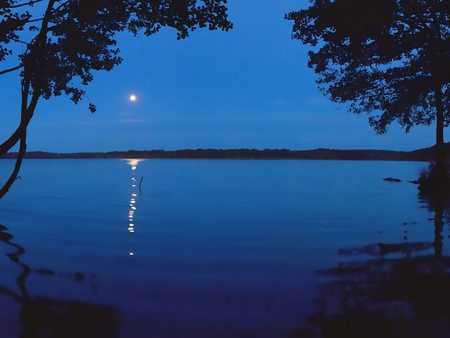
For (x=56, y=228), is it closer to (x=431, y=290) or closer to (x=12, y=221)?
(x=12, y=221)

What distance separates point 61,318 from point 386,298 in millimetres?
6845

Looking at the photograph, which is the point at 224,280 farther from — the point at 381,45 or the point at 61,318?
the point at 381,45

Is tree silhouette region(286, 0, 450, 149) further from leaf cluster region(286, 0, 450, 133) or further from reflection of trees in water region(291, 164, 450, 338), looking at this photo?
reflection of trees in water region(291, 164, 450, 338)

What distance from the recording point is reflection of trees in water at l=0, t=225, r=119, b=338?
29.9 feet

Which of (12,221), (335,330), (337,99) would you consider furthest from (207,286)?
(337,99)

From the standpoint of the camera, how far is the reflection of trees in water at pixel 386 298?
364 inches

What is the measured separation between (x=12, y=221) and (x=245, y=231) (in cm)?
1405

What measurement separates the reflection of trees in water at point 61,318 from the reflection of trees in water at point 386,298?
357cm

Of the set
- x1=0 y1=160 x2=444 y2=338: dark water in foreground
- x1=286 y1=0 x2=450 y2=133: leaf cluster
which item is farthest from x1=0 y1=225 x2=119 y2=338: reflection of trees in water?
x1=286 y1=0 x2=450 y2=133: leaf cluster

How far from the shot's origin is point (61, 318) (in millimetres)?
10008

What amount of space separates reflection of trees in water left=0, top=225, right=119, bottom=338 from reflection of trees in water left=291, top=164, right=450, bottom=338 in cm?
357

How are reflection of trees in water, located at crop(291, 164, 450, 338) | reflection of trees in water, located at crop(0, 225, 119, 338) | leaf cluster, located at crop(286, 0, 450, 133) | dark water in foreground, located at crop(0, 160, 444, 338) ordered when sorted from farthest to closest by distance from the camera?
1. leaf cluster, located at crop(286, 0, 450, 133)
2. dark water in foreground, located at crop(0, 160, 444, 338)
3. reflection of trees in water, located at crop(291, 164, 450, 338)
4. reflection of trees in water, located at crop(0, 225, 119, 338)

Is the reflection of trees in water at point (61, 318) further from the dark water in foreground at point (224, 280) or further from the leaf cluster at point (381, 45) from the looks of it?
the leaf cluster at point (381, 45)

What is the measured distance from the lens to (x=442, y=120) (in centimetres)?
4025
